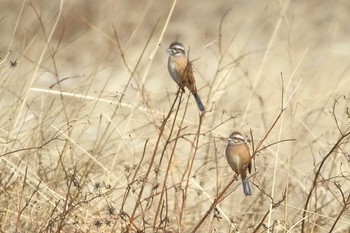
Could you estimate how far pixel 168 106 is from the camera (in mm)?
5758

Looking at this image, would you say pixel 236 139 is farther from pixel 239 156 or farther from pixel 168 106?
pixel 168 106

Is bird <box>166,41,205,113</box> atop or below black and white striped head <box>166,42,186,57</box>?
below

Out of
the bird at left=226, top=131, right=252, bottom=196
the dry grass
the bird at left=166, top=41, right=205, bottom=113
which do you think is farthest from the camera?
the dry grass

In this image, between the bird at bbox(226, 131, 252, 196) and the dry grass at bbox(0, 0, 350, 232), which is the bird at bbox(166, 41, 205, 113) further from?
the dry grass at bbox(0, 0, 350, 232)

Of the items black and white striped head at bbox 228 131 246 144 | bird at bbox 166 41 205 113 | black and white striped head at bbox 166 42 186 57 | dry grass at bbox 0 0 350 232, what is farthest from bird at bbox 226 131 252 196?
dry grass at bbox 0 0 350 232

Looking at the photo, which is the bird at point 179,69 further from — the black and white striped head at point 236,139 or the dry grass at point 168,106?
the dry grass at point 168,106

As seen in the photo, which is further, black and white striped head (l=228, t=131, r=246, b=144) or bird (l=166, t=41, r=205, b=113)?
bird (l=166, t=41, r=205, b=113)

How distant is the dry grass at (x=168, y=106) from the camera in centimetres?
351

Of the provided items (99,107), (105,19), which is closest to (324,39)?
(105,19)

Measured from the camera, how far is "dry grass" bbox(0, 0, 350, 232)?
3.51m

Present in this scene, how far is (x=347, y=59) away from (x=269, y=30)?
119 centimetres

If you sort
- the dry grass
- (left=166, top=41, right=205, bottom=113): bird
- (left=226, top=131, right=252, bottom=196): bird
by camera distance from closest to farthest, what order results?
(left=226, top=131, right=252, bottom=196): bird → (left=166, top=41, right=205, bottom=113): bird → the dry grass

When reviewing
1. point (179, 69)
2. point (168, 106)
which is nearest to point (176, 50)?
point (179, 69)

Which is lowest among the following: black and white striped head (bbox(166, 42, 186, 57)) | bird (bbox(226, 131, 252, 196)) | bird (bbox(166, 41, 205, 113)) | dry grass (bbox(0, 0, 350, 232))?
bird (bbox(226, 131, 252, 196))
